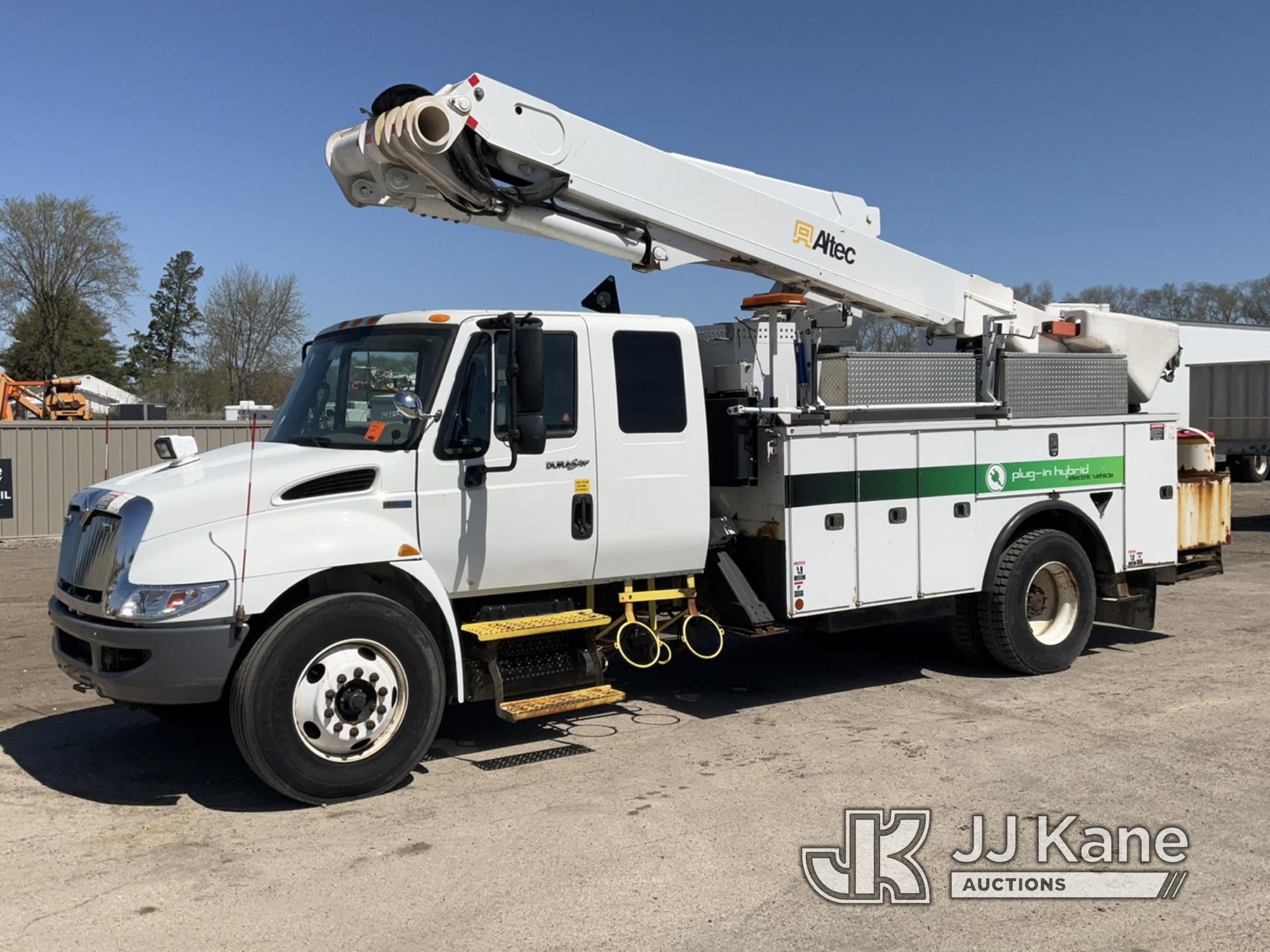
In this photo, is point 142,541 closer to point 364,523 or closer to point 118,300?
point 364,523

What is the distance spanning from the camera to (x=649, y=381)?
22.7 feet

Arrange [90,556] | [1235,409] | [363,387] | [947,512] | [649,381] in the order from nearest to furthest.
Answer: [90,556] → [363,387] → [649,381] → [947,512] → [1235,409]

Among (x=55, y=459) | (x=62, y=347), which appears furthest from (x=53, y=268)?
(x=55, y=459)

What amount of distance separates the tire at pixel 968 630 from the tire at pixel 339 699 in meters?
4.18

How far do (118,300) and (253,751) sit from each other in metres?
61.9

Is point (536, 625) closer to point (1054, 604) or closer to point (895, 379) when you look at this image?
point (895, 379)

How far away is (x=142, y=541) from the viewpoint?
546cm

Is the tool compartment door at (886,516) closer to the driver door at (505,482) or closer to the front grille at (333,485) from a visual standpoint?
the driver door at (505,482)

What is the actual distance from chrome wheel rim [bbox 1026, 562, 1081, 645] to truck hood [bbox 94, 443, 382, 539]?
5.21 m

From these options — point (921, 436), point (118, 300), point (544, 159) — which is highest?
point (118, 300)

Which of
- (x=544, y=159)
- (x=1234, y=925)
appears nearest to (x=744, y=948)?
(x=1234, y=925)

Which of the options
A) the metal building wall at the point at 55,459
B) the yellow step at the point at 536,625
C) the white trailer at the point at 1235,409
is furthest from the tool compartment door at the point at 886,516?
the white trailer at the point at 1235,409

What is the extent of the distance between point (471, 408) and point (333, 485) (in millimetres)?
847

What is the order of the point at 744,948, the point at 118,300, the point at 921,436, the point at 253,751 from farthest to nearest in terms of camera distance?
the point at 118,300
the point at 921,436
the point at 253,751
the point at 744,948
